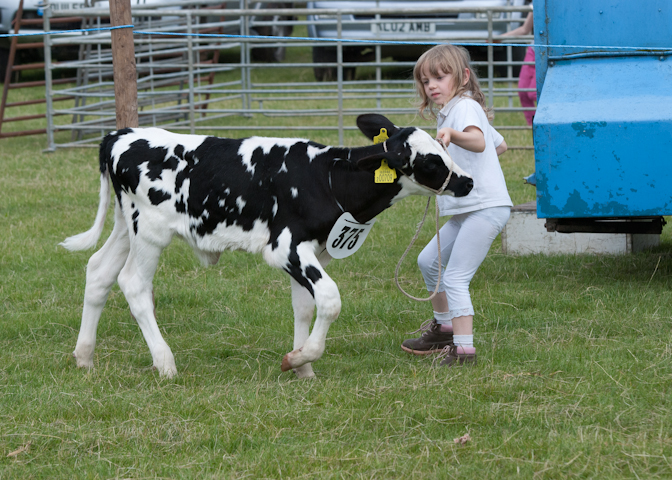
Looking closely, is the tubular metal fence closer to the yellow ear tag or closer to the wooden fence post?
the wooden fence post

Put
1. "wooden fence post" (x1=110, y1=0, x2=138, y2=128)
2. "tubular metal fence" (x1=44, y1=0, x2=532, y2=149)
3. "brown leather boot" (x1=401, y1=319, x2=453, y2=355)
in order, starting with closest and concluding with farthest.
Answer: "brown leather boot" (x1=401, y1=319, x2=453, y2=355)
"wooden fence post" (x1=110, y1=0, x2=138, y2=128)
"tubular metal fence" (x1=44, y1=0, x2=532, y2=149)

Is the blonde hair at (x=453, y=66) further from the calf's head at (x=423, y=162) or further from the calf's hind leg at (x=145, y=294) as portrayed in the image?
the calf's hind leg at (x=145, y=294)

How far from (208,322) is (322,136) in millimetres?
6562

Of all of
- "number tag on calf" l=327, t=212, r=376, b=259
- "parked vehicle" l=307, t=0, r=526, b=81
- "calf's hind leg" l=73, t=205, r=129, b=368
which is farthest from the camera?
"parked vehicle" l=307, t=0, r=526, b=81

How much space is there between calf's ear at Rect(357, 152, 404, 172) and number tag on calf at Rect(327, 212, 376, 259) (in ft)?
0.87

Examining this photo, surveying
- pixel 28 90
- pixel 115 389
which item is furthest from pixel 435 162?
pixel 28 90

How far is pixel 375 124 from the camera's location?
4125 mm

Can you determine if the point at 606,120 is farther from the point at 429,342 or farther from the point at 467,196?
the point at 429,342

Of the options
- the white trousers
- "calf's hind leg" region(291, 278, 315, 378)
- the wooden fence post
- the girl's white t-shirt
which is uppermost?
the wooden fence post

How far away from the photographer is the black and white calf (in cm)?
394

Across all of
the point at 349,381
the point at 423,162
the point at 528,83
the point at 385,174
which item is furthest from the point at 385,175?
the point at 528,83

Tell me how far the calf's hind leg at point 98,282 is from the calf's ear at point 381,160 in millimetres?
1372

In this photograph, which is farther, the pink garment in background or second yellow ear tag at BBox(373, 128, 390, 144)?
the pink garment in background

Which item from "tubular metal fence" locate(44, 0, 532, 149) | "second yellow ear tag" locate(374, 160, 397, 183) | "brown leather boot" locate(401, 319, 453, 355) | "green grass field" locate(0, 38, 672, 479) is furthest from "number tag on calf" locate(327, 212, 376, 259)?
"tubular metal fence" locate(44, 0, 532, 149)
